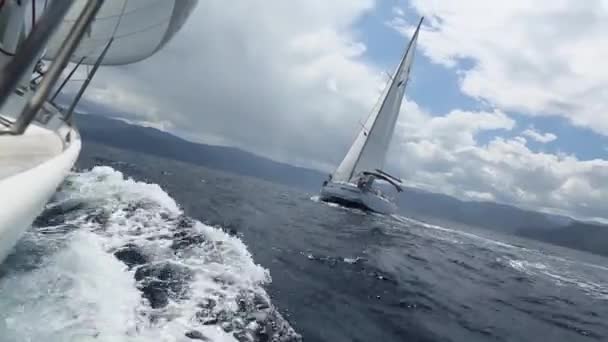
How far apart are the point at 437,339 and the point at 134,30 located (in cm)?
905

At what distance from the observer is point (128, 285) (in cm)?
615

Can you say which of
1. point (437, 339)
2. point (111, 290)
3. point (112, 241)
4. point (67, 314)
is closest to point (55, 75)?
point (67, 314)

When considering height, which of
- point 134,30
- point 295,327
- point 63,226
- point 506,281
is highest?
point 134,30

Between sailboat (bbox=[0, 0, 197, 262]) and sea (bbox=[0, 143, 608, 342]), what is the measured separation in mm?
1629

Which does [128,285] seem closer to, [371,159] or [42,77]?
[42,77]

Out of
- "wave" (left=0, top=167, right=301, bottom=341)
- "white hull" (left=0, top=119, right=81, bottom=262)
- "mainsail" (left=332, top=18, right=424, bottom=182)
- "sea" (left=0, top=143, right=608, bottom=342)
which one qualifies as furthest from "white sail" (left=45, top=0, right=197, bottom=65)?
"mainsail" (left=332, top=18, right=424, bottom=182)

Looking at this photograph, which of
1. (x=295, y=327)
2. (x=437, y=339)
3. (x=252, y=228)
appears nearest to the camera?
(x=295, y=327)

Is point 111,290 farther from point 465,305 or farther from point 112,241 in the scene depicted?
point 465,305

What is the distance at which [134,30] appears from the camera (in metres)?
8.71

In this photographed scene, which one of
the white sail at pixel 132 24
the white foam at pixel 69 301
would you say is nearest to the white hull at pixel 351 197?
the white sail at pixel 132 24

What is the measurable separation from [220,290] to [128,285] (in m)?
1.53

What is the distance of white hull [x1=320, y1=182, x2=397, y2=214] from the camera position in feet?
138

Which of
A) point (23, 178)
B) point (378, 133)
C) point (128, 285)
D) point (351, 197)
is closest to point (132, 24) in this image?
point (128, 285)

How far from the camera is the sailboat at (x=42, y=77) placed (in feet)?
6.79
